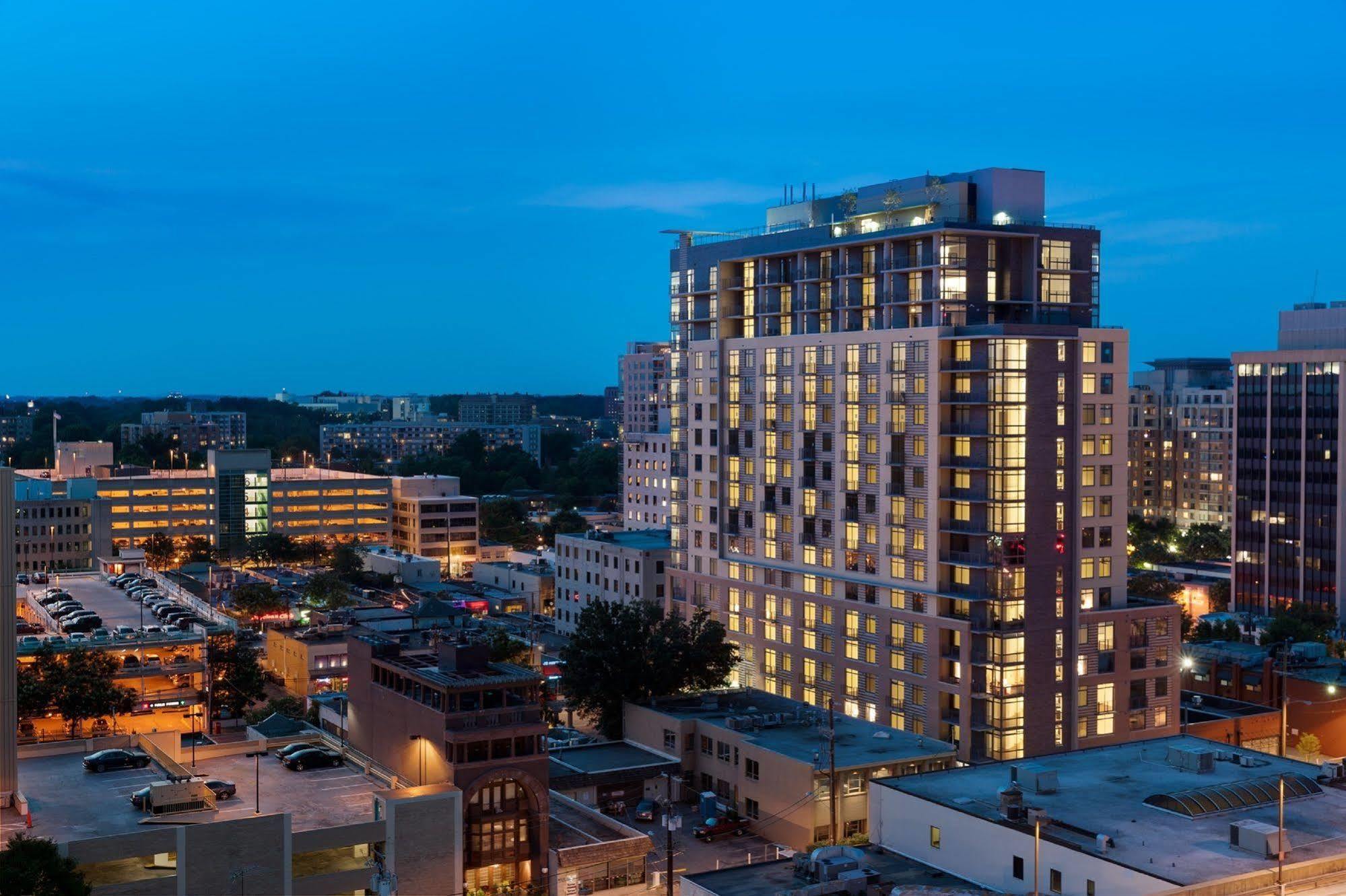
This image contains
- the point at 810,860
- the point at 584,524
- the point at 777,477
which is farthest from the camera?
the point at 584,524

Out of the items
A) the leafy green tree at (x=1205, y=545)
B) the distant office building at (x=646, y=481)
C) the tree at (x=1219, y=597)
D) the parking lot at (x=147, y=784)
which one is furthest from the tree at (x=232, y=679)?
the leafy green tree at (x=1205, y=545)

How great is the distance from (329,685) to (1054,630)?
5125 cm

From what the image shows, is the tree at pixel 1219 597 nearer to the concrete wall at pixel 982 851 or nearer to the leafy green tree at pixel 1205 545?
the leafy green tree at pixel 1205 545

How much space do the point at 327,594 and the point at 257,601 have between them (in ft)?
20.3

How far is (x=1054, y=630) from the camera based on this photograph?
74.6 m

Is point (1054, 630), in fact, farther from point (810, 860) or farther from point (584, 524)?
point (584, 524)

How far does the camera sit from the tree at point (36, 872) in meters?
39.1

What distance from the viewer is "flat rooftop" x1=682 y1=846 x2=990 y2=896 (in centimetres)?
4319

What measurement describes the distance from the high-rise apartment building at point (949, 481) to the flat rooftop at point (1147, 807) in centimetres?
1741

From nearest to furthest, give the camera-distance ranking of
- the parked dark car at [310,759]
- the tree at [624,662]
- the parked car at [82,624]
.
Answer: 1. the parked dark car at [310,759]
2. the tree at [624,662]
3. the parked car at [82,624]

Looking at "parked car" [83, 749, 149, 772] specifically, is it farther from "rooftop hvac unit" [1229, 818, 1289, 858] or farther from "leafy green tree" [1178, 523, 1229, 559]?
"leafy green tree" [1178, 523, 1229, 559]

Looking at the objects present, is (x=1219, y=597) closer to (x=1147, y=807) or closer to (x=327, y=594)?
(x=327, y=594)

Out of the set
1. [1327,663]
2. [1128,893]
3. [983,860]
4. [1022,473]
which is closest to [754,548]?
[1022,473]

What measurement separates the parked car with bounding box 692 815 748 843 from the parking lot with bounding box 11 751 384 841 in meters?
16.8
